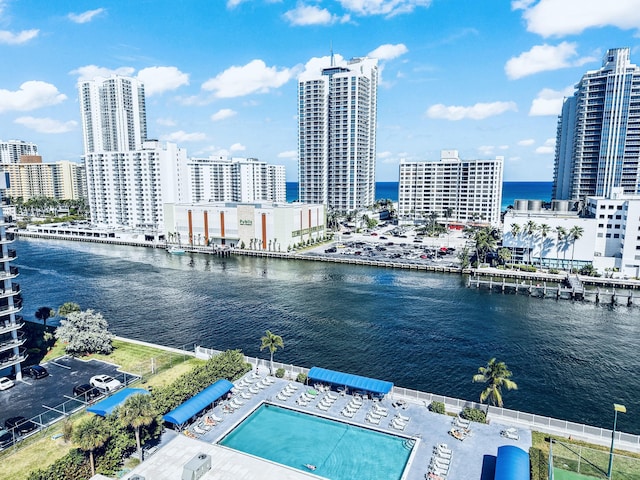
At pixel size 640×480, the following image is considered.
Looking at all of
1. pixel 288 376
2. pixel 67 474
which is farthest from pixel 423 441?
pixel 67 474

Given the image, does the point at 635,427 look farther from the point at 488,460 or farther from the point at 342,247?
the point at 342,247

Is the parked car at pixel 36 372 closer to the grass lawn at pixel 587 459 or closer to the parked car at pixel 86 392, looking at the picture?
the parked car at pixel 86 392

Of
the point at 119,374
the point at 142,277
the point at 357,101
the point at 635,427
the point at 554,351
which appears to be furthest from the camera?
the point at 357,101

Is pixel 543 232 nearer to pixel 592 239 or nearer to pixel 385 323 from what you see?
pixel 592 239

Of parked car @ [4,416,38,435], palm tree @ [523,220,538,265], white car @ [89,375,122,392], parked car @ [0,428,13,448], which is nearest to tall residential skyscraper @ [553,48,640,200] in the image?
palm tree @ [523,220,538,265]

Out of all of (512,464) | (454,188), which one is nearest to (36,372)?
(512,464)
